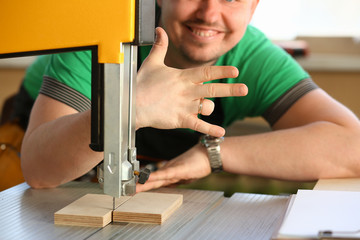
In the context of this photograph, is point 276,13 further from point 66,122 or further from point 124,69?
point 124,69

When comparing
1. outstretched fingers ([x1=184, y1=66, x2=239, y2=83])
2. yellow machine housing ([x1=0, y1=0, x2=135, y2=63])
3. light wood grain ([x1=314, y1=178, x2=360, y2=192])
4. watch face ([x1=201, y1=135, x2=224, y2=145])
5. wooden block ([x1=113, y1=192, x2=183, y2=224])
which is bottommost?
light wood grain ([x1=314, y1=178, x2=360, y2=192])

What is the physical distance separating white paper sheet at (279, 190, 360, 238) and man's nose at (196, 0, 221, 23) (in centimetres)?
64

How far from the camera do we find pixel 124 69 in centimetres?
85

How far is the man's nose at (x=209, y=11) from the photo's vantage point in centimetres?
147

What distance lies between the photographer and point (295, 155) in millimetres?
1282

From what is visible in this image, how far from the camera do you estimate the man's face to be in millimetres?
1486

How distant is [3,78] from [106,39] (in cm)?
243

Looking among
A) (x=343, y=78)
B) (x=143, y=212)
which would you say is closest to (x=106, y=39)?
(x=143, y=212)

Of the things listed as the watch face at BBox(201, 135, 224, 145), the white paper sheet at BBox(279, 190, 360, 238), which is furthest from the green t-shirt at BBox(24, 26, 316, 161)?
the white paper sheet at BBox(279, 190, 360, 238)

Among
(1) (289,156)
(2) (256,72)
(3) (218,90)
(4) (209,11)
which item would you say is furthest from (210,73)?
(2) (256,72)

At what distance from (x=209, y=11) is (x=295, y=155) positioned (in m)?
0.46

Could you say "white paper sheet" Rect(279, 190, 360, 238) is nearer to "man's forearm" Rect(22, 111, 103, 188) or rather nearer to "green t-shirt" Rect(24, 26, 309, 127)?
"man's forearm" Rect(22, 111, 103, 188)

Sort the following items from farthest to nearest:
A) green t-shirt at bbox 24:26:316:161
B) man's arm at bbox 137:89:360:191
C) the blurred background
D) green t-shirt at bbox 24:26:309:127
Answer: the blurred background, green t-shirt at bbox 24:26:309:127, green t-shirt at bbox 24:26:316:161, man's arm at bbox 137:89:360:191

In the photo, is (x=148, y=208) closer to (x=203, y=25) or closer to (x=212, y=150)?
(x=212, y=150)
